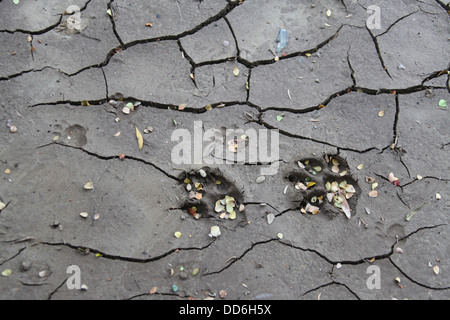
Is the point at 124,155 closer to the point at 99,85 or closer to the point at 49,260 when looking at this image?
the point at 99,85

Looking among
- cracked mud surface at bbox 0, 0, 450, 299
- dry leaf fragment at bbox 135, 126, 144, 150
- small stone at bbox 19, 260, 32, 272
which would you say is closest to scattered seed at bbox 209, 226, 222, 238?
cracked mud surface at bbox 0, 0, 450, 299

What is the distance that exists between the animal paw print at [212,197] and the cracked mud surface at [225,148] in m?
0.01

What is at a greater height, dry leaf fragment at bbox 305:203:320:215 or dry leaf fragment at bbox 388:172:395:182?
dry leaf fragment at bbox 388:172:395:182

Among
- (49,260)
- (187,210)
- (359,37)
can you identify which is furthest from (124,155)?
(359,37)

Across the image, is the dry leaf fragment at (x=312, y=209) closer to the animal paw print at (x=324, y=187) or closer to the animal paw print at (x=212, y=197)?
the animal paw print at (x=324, y=187)

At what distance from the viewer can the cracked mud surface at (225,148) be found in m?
2.30

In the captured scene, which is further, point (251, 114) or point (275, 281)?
point (251, 114)

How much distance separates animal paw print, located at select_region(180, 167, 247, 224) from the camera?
2436 millimetres

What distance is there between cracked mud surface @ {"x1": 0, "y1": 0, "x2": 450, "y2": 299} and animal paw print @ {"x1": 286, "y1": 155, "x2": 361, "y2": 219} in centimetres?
2

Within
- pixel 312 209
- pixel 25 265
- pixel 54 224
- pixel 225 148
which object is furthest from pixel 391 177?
pixel 25 265

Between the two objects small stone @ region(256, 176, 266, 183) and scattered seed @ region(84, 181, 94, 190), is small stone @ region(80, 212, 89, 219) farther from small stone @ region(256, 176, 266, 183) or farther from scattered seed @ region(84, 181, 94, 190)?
small stone @ region(256, 176, 266, 183)

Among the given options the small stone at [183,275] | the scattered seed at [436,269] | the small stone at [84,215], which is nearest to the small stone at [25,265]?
the small stone at [84,215]

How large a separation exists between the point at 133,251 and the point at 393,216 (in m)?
1.57
